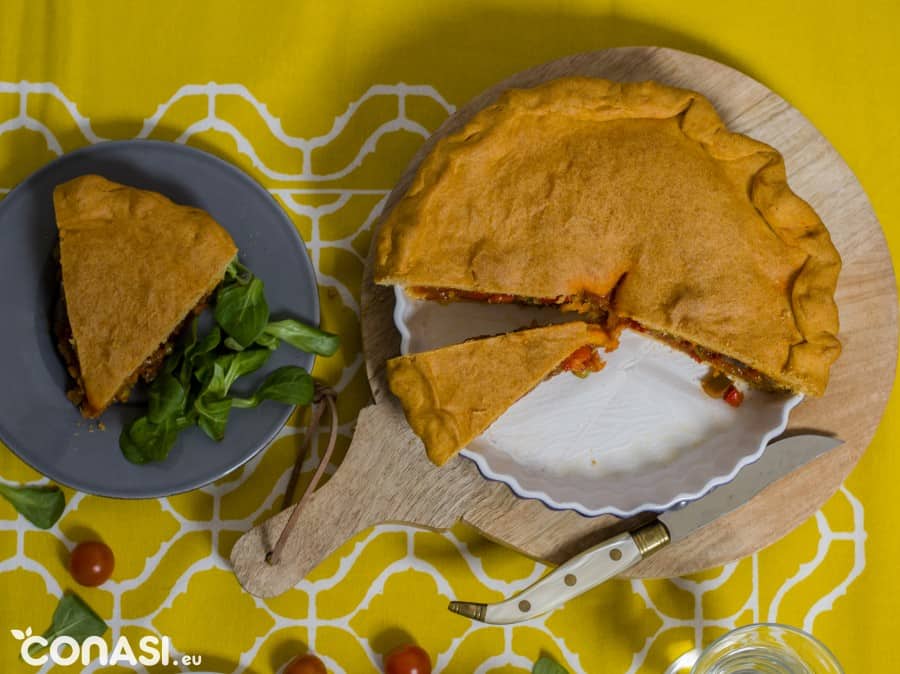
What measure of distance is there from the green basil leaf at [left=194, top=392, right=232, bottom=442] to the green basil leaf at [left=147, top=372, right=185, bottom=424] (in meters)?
0.05

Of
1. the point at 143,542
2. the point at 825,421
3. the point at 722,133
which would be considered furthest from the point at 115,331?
the point at 825,421

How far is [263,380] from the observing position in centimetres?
271

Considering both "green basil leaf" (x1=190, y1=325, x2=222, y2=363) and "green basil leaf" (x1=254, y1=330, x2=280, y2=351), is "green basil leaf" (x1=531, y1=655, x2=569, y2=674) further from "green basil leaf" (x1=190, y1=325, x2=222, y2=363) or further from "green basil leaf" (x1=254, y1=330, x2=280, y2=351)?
"green basil leaf" (x1=190, y1=325, x2=222, y2=363)

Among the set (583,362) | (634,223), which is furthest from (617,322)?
(634,223)

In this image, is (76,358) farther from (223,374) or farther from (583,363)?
(583,363)

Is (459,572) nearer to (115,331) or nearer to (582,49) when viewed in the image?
(115,331)

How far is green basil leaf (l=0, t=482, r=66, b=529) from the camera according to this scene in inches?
110

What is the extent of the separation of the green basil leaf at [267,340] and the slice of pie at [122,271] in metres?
0.21

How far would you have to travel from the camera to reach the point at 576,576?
261 cm

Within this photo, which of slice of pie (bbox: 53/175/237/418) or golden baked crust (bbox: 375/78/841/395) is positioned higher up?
golden baked crust (bbox: 375/78/841/395)

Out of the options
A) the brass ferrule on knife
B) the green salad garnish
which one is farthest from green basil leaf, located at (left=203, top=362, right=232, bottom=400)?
the brass ferrule on knife

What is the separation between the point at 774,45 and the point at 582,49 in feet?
2.02

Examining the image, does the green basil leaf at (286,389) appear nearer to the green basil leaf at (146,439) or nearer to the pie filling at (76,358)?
the green basil leaf at (146,439)

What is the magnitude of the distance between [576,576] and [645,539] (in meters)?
0.22
